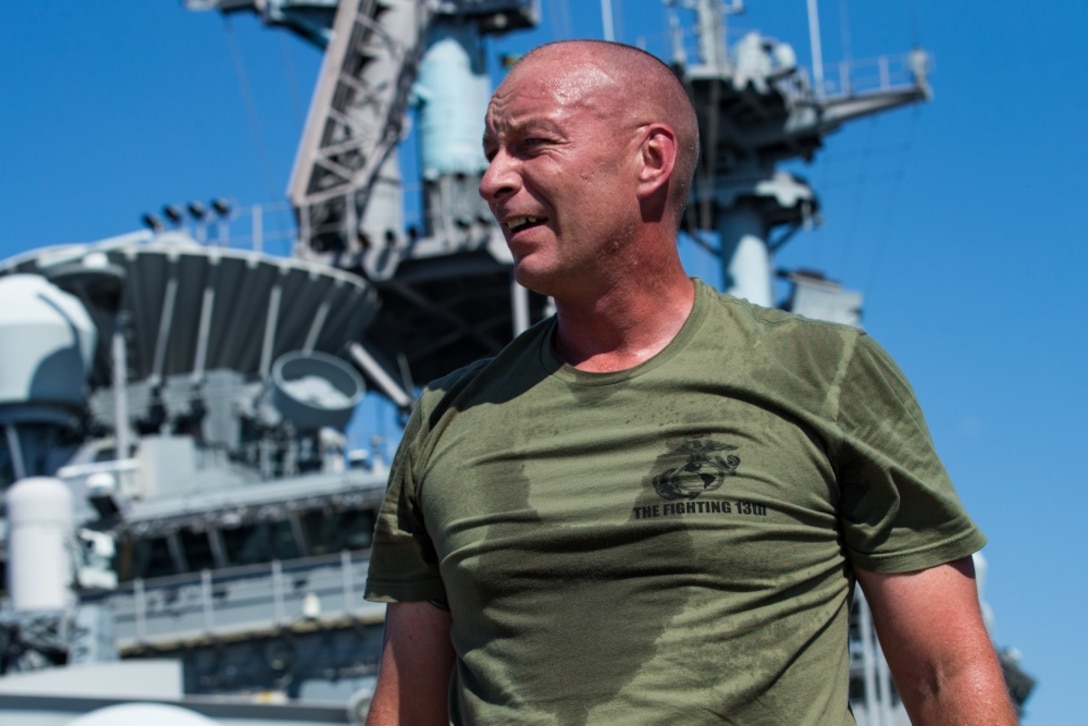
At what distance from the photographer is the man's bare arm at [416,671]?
283 centimetres

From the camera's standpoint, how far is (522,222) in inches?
106

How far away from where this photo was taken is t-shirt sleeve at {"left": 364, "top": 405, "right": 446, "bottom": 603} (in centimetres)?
285

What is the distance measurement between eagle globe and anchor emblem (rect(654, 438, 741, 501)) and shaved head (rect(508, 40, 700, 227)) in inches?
16.1

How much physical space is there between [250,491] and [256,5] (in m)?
13.3

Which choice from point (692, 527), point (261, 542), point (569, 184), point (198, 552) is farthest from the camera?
point (198, 552)

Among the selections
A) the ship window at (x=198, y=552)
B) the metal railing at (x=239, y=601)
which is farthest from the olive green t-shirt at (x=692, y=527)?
the ship window at (x=198, y=552)

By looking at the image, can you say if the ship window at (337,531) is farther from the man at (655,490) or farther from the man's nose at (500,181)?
the man's nose at (500,181)

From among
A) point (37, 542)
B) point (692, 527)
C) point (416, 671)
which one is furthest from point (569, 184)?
point (37, 542)

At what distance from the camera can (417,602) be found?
9.39 ft

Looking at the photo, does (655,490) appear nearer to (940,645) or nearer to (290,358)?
(940,645)

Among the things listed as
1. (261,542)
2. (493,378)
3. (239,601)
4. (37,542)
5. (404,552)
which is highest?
(493,378)

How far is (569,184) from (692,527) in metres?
0.56

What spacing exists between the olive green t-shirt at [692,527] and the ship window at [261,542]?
25733 mm

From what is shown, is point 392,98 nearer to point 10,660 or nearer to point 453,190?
point 453,190
